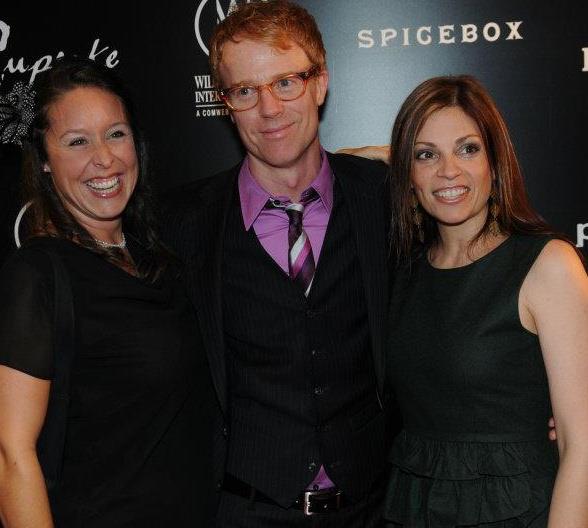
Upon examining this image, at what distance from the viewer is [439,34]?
294cm

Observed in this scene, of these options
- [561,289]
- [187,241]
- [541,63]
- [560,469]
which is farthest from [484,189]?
[541,63]

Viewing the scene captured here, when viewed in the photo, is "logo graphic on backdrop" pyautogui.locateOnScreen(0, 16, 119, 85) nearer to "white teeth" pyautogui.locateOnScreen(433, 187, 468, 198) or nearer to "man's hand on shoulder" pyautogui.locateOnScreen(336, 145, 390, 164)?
"man's hand on shoulder" pyautogui.locateOnScreen(336, 145, 390, 164)

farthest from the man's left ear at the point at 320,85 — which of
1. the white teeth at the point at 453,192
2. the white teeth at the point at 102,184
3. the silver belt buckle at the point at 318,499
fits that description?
the silver belt buckle at the point at 318,499

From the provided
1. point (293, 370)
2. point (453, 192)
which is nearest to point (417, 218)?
point (453, 192)

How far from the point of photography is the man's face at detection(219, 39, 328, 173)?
2256 mm

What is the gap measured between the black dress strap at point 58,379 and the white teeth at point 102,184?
11.0 inches

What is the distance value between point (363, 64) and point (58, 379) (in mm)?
1800

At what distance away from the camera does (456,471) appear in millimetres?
1925

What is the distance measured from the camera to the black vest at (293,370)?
217 cm

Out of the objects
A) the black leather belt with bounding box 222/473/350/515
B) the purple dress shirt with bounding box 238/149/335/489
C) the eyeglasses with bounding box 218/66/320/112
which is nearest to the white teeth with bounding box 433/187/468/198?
the purple dress shirt with bounding box 238/149/335/489

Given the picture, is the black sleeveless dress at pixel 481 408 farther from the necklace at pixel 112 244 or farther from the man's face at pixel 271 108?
the necklace at pixel 112 244

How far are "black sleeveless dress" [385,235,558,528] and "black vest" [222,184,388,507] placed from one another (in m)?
0.22

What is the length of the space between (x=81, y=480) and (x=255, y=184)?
39.6 inches

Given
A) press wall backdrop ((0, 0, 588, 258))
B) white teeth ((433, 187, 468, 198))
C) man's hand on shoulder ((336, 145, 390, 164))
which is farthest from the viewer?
press wall backdrop ((0, 0, 588, 258))
